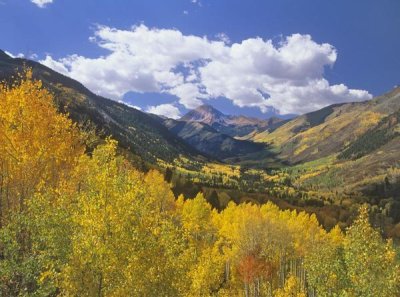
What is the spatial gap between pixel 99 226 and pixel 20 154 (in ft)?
65.9

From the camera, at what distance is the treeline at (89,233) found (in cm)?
2961

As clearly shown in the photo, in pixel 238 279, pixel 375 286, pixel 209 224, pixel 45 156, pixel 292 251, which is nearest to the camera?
pixel 375 286

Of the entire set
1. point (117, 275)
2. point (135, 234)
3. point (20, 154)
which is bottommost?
point (117, 275)

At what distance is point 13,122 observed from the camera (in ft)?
146

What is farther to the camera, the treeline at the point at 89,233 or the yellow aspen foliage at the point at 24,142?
the yellow aspen foliage at the point at 24,142

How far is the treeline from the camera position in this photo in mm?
29609

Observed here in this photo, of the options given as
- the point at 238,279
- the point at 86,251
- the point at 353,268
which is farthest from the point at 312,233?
the point at 86,251

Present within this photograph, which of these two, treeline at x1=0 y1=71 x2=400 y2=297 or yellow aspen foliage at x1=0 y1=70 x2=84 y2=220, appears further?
yellow aspen foliage at x1=0 y1=70 x2=84 y2=220

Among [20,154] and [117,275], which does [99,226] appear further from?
[20,154]

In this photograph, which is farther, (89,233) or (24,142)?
(24,142)

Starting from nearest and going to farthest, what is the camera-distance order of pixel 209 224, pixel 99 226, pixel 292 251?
pixel 99 226 → pixel 292 251 → pixel 209 224

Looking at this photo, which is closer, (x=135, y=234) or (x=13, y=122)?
(x=135, y=234)

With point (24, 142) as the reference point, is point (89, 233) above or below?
below

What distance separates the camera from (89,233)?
2908cm
